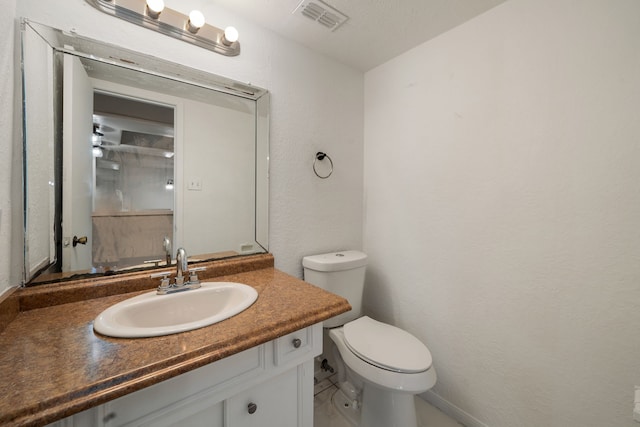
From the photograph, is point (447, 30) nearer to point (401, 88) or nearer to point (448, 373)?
point (401, 88)

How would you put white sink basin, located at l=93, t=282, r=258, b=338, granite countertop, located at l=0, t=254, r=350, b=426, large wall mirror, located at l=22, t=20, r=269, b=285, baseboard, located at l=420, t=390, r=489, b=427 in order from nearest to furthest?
granite countertop, located at l=0, t=254, r=350, b=426 < white sink basin, located at l=93, t=282, r=258, b=338 < large wall mirror, located at l=22, t=20, r=269, b=285 < baseboard, located at l=420, t=390, r=489, b=427

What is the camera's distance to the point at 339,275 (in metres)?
1.50

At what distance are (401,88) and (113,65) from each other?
1512 millimetres

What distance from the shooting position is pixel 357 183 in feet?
6.11

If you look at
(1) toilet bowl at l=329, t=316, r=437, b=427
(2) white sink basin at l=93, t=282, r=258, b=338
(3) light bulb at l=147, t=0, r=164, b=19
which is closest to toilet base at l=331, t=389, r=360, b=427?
(1) toilet bowl at l=329, t=316, r=437, b=427

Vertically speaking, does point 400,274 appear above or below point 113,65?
below

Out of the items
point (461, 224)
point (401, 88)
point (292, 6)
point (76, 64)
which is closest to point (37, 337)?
point (76, 64)

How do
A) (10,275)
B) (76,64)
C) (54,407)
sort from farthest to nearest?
1. (76,64)
2. (10,275)
3. (54,407)

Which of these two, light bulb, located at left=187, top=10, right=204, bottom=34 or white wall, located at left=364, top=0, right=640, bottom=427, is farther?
light bulb, located at left=187, top=10, right=204, bottom=34

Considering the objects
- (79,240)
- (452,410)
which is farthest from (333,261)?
(79,240)

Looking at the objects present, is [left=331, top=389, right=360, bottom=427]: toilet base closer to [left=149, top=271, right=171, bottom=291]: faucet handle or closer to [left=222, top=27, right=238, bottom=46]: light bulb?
[left=149, top=271, right=171, bottom=291]: faucet handle

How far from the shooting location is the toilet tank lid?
1.46 meters

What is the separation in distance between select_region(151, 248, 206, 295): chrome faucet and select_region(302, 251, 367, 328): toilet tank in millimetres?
649

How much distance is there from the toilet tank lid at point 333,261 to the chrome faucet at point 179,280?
25.2 inches
